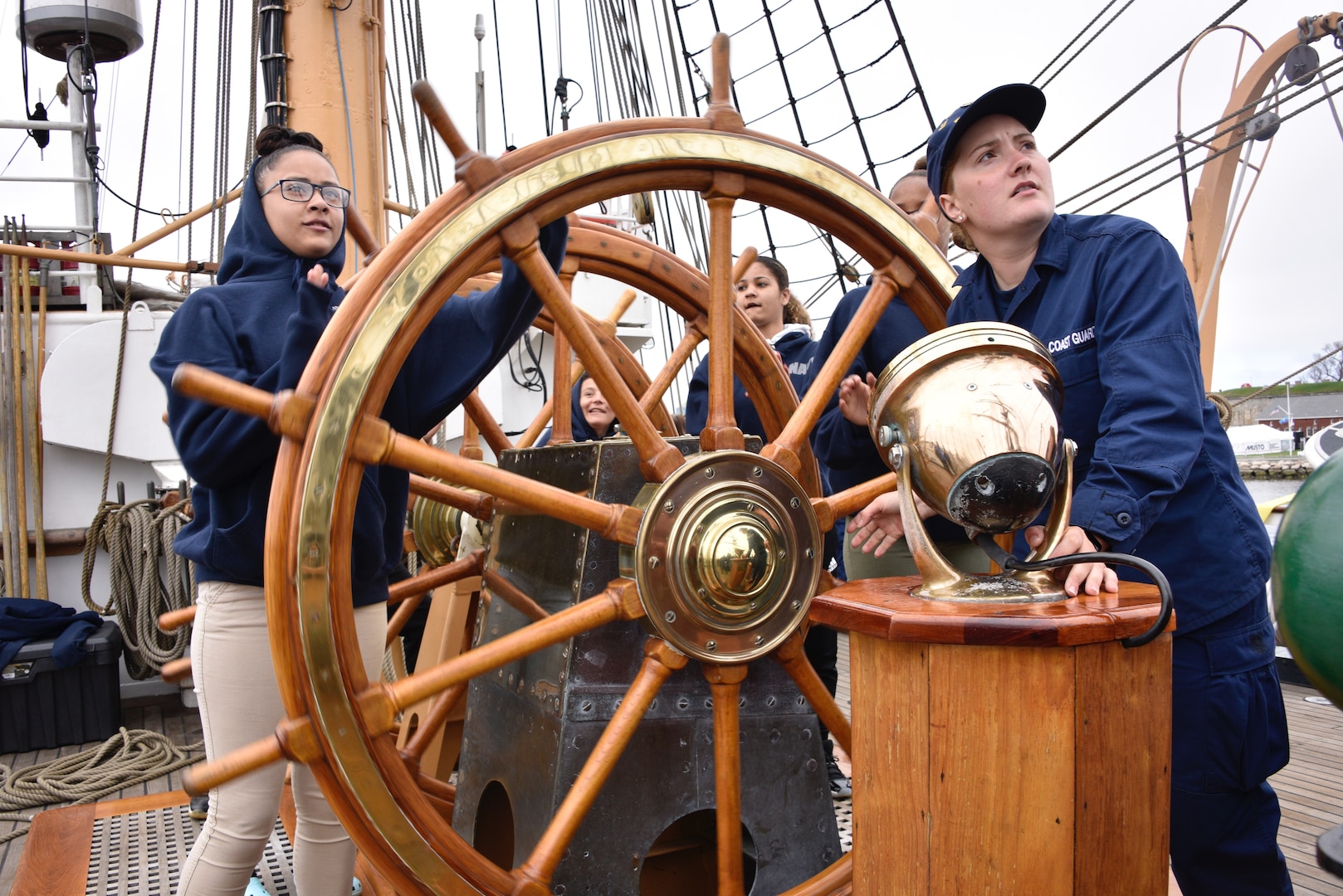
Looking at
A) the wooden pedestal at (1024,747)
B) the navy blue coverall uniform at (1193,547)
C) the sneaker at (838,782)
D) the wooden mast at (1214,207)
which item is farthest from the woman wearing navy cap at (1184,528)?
the wooden mast at (1214,207)

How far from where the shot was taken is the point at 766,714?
5.79 feet

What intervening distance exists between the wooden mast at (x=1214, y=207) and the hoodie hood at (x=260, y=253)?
4.49 m

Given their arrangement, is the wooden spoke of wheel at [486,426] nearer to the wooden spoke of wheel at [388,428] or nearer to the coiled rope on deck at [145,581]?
the wooden spoke of wheel at [388,428]

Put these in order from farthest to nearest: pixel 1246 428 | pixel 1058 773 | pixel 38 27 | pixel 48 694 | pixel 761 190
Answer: pixel 1246 428
pixel 38 27
pixel 48 694
pixel 761 190
pixel 1058 773

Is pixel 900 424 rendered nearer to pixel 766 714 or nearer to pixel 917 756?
pixel 917 756

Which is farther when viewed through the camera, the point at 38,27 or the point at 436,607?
the point at 38,27

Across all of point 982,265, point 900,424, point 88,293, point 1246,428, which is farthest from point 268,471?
point 1246,428

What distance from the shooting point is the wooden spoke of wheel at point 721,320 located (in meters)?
1.62

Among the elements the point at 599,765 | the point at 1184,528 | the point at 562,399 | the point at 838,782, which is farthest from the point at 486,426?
the point at 1184,528

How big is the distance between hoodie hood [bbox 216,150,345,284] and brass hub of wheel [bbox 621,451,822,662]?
2.07 ft

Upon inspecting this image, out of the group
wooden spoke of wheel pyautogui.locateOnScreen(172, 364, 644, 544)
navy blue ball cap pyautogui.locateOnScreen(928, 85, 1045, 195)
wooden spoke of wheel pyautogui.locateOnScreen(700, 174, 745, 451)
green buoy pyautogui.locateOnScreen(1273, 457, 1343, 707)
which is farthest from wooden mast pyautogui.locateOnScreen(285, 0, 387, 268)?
green buoy pyautogui.locateOnScreen(1273, 457, 1343, 707)

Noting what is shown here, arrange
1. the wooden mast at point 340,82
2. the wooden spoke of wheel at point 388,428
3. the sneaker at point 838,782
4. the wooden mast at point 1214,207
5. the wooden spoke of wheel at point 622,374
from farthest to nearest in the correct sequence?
1. the wooden mast at point 1214,207
2. the wooden mast at point 340,82
3. the sneaker at point 838,782
4. the wooden spoke of wheel at point 622,374
5. the wooden spoke of wheel at point 388,428

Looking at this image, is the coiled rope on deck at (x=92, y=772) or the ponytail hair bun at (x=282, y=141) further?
the coiled rope on deck at (x=92, y=772)

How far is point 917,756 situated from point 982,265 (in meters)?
0.81
